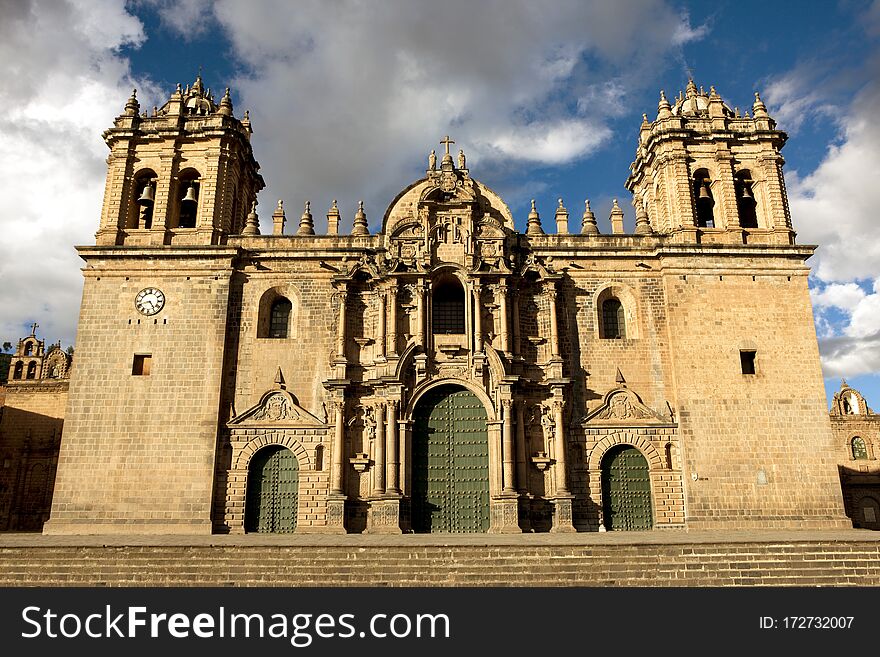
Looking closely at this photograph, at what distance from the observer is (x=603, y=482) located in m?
19.8

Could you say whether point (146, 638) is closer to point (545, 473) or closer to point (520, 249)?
point (545, 473)

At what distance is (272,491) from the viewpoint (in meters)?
19.5

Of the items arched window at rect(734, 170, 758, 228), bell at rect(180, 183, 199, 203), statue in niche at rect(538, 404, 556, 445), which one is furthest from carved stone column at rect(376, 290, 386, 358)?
arched window at rect(734, 170, 758, 228)

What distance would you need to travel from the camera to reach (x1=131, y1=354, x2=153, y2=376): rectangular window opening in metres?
20.2

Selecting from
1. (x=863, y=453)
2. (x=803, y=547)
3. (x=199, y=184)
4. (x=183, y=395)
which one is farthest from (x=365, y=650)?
(x=863, y=453)

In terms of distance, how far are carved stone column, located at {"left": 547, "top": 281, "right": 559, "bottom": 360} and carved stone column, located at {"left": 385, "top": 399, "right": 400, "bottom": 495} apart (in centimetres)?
524

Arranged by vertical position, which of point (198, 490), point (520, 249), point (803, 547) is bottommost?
point (803, 547)

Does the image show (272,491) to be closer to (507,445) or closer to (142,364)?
(142,364)

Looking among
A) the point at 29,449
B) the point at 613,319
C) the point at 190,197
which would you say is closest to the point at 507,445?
the point at 613,319

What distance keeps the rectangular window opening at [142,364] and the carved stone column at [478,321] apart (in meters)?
10.3

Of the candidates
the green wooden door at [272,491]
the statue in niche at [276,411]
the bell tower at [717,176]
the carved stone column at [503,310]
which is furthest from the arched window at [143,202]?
the bell tower at [717,176]

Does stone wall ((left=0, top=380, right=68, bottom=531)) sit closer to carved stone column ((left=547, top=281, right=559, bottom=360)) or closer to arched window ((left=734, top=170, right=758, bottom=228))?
carved stone column ((left=547, top=281, right=559, bottom=360))

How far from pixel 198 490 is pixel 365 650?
1112 cm

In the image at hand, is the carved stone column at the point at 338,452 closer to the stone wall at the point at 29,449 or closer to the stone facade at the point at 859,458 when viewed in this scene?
the stone wall at the point at 29,449
